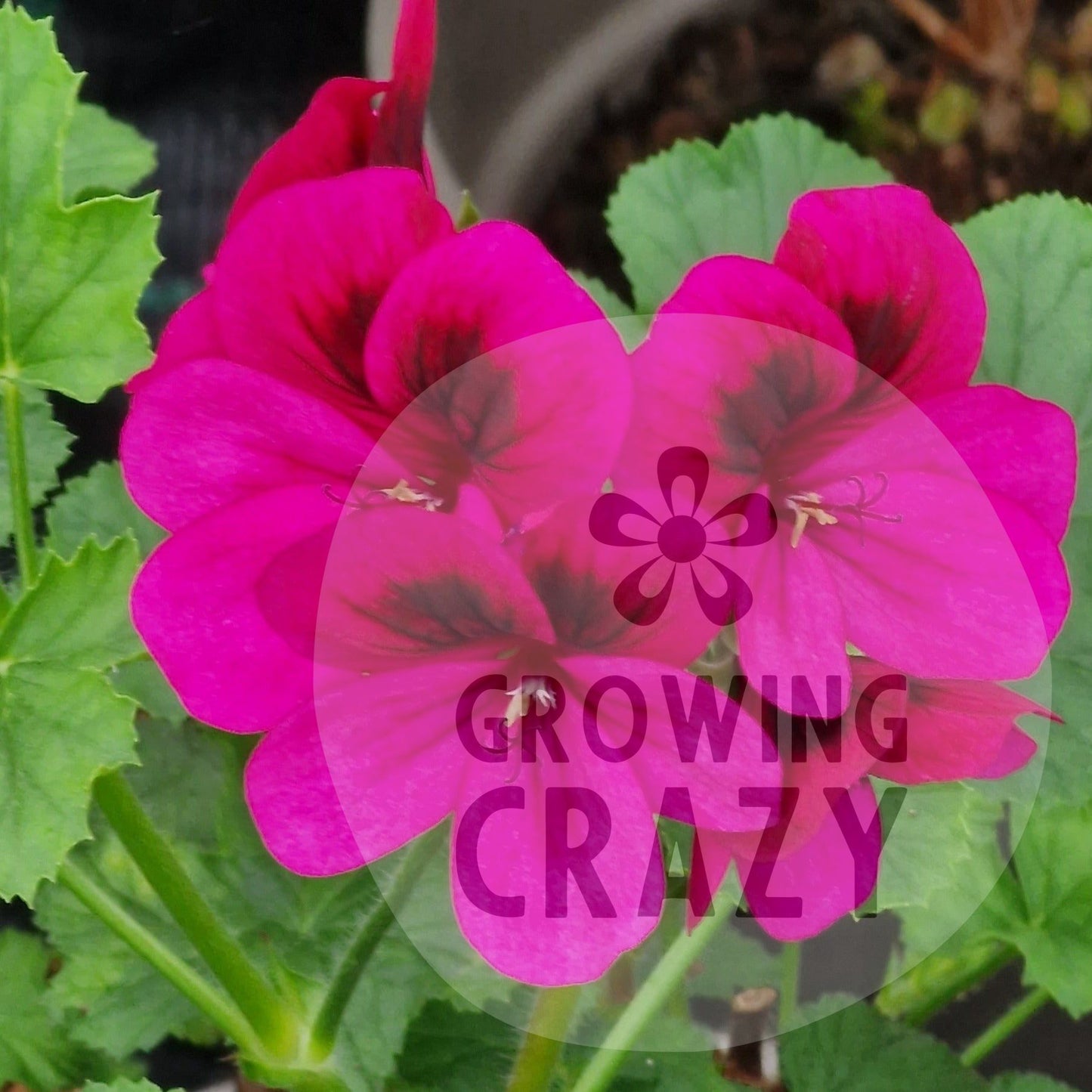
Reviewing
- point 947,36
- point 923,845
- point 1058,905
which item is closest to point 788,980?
point 1058,905

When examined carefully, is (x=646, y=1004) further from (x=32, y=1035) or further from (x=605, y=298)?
(x=32, y=1035)

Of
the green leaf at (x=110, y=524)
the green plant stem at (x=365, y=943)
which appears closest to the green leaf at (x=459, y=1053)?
the green plant stem at (x=365, y=943)

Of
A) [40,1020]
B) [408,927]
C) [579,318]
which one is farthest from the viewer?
[40,1020]

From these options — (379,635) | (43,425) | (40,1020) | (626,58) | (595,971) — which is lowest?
(40,1020)

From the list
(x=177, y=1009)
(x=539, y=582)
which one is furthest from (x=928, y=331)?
(x=177, y=1009)

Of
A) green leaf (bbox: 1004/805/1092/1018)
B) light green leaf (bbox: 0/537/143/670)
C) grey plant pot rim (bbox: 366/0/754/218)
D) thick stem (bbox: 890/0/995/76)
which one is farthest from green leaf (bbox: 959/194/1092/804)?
thick stem (bbox: 890/0/995/76)

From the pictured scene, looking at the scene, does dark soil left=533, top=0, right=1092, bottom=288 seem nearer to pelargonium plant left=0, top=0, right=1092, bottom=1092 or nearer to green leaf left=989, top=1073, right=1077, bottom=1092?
green leaf left=989, top=1073, right=1077, bottom=1092

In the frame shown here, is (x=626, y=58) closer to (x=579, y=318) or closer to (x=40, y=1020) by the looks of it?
(x=40, y=1020)
